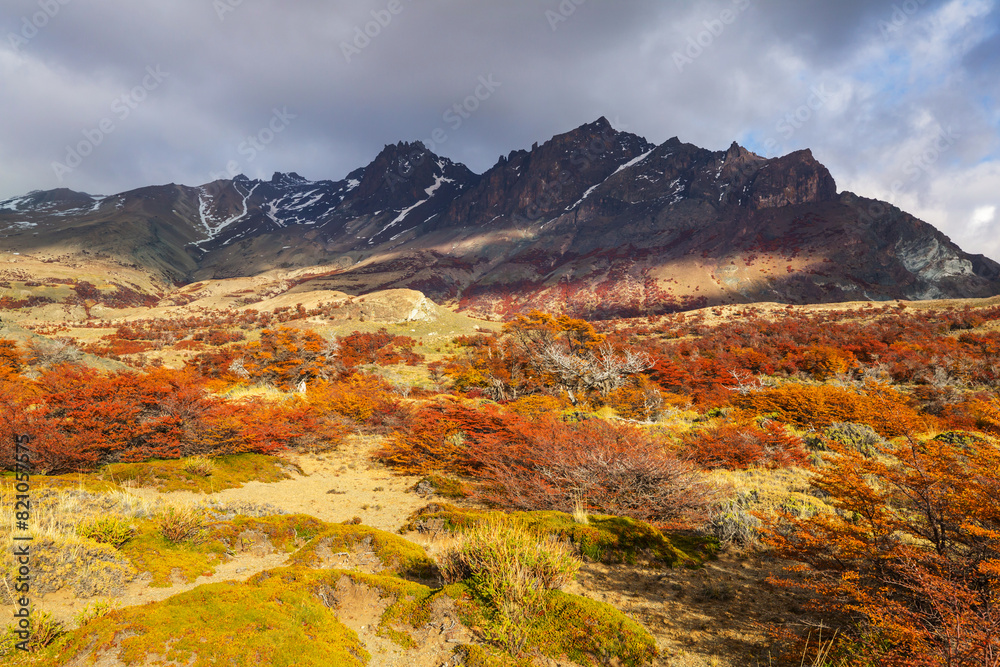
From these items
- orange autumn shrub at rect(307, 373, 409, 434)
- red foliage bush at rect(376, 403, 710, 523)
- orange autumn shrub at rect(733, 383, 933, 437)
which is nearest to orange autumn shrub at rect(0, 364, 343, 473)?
orange autumn shrub at rect(307, 373, 409, 434)

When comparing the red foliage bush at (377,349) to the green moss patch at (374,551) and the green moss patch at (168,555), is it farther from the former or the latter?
the green moss patch at (374,551)

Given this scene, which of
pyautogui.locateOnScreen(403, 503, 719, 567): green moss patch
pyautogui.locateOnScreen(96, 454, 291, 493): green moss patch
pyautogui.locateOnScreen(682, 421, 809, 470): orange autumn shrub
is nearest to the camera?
pyautogui.locateOnScreen(403, 503, 719, 567): green moss patch

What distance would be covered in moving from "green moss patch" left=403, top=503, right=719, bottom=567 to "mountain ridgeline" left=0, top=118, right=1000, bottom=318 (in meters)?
67.8

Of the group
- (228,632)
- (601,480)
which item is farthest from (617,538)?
(228,632)

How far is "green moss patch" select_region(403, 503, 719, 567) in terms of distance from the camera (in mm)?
4711

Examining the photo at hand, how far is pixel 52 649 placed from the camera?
2.19m

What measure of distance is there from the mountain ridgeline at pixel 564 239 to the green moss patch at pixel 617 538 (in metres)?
67.8

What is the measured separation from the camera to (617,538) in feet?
15.9

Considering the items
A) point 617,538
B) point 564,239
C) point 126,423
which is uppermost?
point 564,239

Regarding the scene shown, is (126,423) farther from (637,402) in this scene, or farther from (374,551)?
(637,402)

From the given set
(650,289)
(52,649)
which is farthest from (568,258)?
(52,649)

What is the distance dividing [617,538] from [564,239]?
10731 centimetres

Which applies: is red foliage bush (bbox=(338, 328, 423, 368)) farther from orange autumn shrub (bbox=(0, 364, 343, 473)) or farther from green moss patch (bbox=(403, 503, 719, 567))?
green moss patch (bbox=(403, 503, 719, 567))

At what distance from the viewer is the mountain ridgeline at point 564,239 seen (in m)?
70.4
